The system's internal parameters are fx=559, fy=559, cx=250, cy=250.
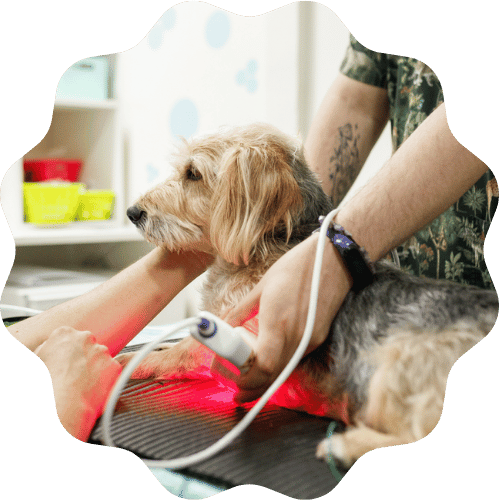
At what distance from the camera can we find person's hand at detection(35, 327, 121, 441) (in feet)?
3.65

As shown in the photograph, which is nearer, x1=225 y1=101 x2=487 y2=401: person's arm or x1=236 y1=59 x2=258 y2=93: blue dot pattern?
x1=225 y1=101 x2=487 y2=401: person's arm

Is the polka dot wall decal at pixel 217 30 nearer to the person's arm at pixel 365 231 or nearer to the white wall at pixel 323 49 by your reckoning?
the white wall at pixel 323 49

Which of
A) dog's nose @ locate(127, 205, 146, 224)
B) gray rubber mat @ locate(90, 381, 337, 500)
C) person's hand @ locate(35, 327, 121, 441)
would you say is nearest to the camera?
gray rubber mat @ locate(90, 381, 337, 500)

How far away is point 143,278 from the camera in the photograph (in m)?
1.22

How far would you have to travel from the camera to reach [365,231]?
1151 millimetres

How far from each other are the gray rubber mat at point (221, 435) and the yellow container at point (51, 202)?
0.41 m

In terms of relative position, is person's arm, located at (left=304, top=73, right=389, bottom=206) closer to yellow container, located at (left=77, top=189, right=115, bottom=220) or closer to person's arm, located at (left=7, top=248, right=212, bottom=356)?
person's arm, located at (left=7, top=248, right=212, bottom=356)

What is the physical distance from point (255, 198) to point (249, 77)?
0.89 feet

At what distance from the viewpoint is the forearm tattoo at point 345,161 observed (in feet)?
4.25

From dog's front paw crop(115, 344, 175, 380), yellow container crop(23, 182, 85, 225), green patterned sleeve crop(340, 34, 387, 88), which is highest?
green patterned sleeve crop(340, 34, 387, 88)

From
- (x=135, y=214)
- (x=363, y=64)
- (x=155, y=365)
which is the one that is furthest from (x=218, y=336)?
(x=363, y=64)

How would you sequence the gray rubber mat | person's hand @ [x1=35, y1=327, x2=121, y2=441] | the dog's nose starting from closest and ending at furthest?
the gray rubber mat < person's hand @ [x1=35, y1=327, x2=121, y2=441] < the dog's nose

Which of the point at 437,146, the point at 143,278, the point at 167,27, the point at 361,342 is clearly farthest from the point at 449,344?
the point at 167,27

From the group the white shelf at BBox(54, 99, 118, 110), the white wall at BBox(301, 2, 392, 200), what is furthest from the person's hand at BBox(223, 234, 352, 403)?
the white shelf at BBox(54, 99, 118, 110)
